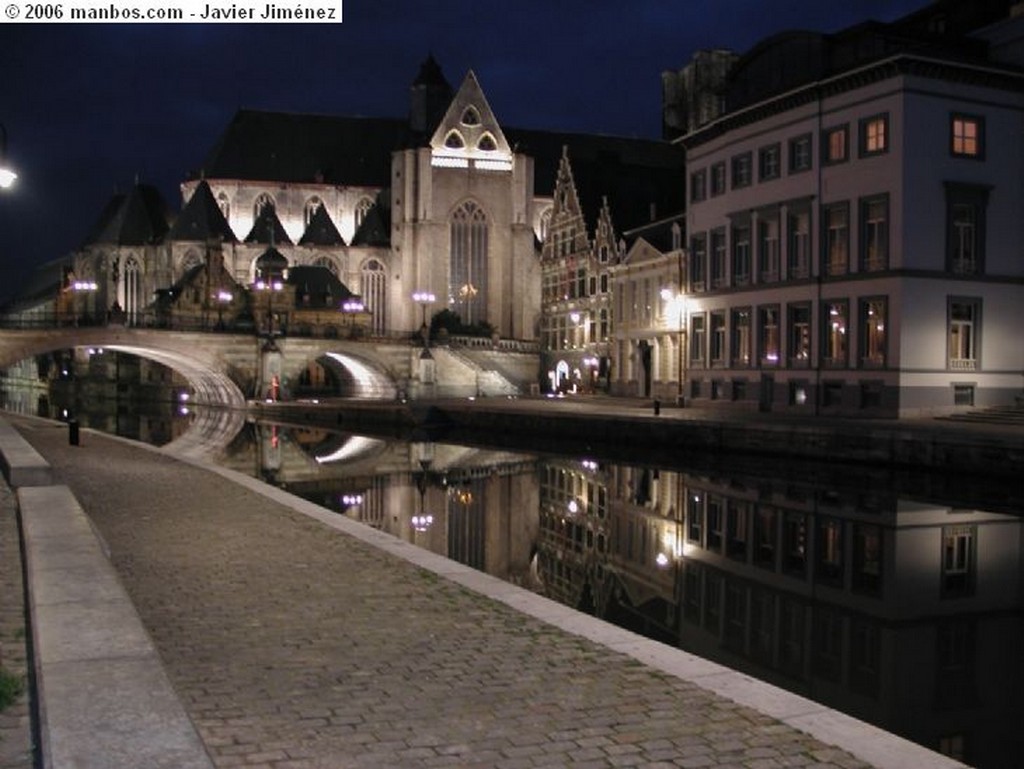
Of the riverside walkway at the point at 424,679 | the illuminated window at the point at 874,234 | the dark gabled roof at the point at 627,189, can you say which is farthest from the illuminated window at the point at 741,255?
the riverside walkway at the point at 424,679

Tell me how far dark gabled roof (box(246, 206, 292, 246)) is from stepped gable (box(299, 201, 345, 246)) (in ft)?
5.16

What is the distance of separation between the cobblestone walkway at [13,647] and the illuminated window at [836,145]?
31205mm

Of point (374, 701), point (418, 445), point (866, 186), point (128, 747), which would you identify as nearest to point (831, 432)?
point (866, 186)

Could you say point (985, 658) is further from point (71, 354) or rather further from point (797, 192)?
point (71, 354)

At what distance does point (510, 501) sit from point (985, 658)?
1513 centimetres

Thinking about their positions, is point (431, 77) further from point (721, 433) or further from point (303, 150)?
point (721, 433)

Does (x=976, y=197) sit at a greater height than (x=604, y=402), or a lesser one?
greater

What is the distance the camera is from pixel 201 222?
8650cm

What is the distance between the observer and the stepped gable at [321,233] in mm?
89812

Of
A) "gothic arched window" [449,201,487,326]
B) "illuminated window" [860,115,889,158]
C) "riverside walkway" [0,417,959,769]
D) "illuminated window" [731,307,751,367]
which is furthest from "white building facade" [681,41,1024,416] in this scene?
"gothic arched window" [449,201,487,326]

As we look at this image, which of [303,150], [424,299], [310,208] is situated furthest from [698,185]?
[303,150]

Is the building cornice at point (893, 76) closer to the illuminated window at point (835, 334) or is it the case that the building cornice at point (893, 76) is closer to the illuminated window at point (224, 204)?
the illuminated window at point (835, 334)

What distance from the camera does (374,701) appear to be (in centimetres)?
660

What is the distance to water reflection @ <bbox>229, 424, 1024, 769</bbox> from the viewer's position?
10.1 m
